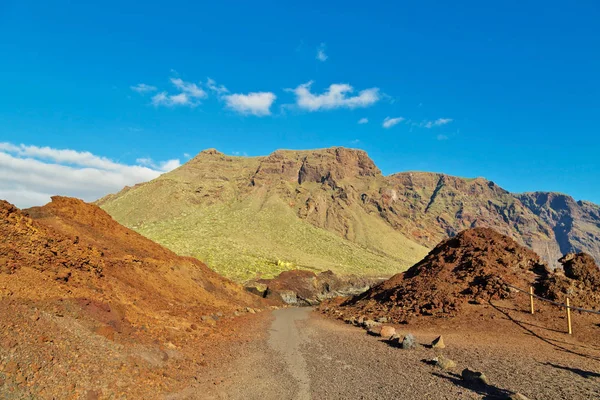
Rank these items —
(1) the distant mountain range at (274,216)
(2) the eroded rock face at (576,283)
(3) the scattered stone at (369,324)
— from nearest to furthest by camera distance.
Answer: (2) the eroded rock face at (576,283), (3) the scattered stone at (369,324), (1) the distant mountain range at (274,216)

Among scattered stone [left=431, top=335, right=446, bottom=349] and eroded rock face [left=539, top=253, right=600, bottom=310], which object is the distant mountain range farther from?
scattered stone [left=431, top=335, right=446, bottom=349]

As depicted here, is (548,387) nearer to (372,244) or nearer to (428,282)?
(428,282)

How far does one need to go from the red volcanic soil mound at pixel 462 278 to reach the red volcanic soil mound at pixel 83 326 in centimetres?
1285

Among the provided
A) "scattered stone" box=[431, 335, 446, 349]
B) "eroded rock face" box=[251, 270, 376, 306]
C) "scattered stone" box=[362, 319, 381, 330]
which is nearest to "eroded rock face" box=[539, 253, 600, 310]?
"scattered stone" box=[431, 335, 446, 349]

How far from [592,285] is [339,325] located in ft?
55.1

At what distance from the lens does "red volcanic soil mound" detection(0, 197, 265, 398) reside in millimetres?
8413

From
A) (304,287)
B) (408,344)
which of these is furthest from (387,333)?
(304,287)

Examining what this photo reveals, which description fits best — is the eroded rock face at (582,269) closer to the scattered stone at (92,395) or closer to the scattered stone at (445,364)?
the scattered stone at (445,364)

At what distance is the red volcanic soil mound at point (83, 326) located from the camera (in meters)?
8.41

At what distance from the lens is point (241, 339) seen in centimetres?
1919

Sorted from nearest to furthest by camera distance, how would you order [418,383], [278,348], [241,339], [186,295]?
[418,383], [278,348], [241,339], [186,295]

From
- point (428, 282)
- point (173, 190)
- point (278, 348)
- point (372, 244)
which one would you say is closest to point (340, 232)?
point (372, 244)

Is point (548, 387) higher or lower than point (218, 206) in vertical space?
lower

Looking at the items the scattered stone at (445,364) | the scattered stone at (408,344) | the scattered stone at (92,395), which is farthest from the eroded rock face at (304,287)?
the scattered stone at (92,395)
